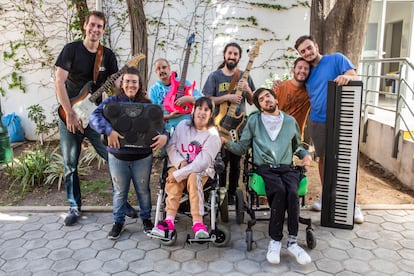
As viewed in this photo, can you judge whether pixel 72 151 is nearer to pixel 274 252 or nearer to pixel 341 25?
pixel 274 252

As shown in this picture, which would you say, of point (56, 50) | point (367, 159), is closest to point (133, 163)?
point (367, 159)

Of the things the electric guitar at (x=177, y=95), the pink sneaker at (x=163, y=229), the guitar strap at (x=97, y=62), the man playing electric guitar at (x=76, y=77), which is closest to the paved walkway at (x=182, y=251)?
the pink sneaker at (x=163, y=229)

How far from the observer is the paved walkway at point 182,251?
115 inches

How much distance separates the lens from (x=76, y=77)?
3.54 m

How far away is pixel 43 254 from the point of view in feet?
10.4

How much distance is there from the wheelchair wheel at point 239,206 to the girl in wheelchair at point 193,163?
38 cm

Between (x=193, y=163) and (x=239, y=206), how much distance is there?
660mm

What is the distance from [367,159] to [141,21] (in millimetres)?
3977

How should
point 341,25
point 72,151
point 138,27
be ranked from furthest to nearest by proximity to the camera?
point 138,27, point 341,25, point 72,151

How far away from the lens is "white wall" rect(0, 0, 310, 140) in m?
6.93

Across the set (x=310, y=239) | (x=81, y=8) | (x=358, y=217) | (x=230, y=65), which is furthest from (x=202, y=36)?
(x=310, y=239)

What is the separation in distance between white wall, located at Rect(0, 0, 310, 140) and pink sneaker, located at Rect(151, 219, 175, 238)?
424 cm

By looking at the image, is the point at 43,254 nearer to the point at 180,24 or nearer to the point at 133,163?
the point at 133,163

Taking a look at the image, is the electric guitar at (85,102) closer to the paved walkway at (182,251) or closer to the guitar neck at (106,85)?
the guitar neck at (106,85)
